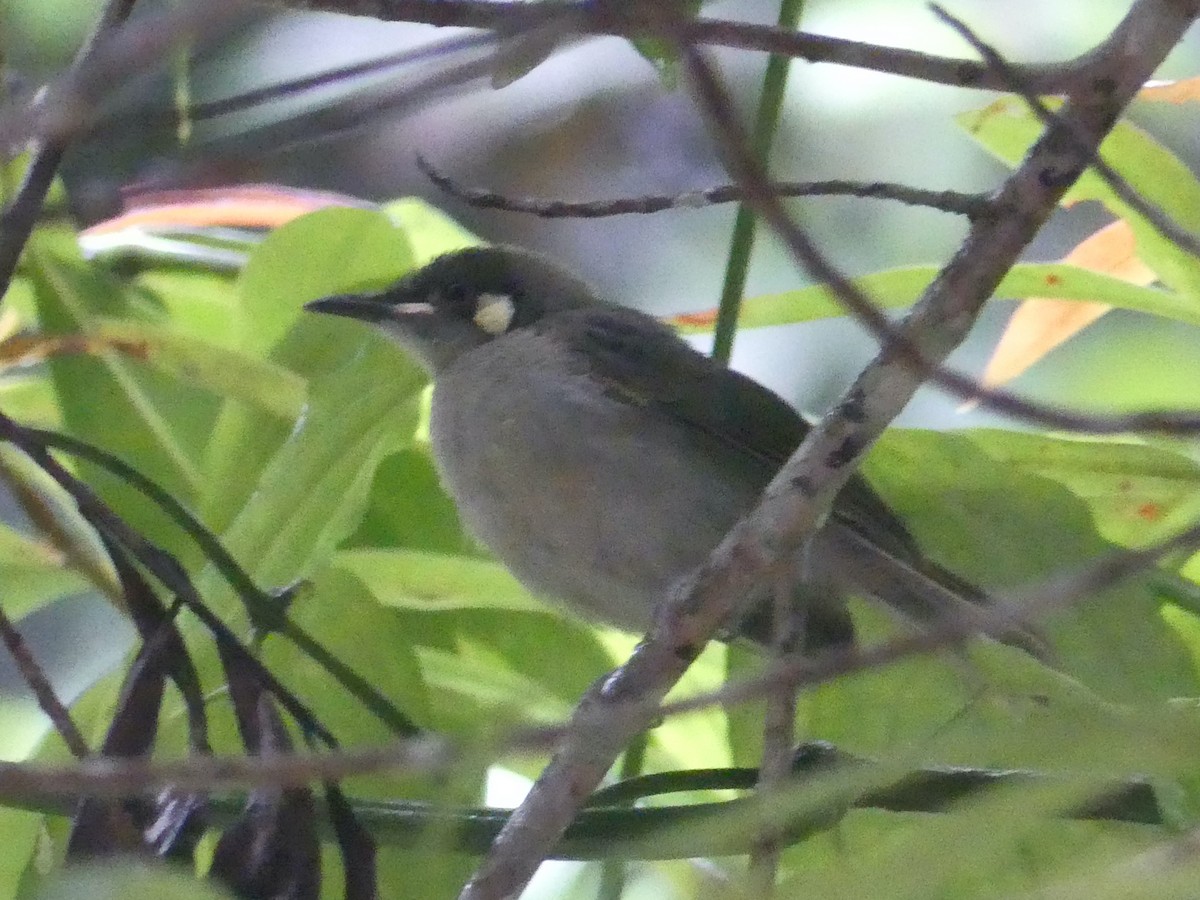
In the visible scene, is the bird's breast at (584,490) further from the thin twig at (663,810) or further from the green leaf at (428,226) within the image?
the thin twig at (663,810)

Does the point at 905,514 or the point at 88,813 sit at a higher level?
the point at 905,514

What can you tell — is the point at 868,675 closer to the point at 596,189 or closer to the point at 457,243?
the point at 457,243

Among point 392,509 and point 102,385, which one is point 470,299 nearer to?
point 392,509

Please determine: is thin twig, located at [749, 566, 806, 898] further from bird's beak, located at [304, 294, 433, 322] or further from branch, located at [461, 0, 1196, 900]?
bird's beak, located at [304, 294, 433, 322]

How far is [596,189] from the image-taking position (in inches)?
189

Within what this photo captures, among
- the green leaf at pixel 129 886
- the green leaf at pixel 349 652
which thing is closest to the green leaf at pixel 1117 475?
the green leaf at pixel 349 652

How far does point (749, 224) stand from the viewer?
1.35 m

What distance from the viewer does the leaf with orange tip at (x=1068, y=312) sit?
1638 mm

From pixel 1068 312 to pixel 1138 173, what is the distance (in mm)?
265

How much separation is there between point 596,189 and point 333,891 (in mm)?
Answer: 3630

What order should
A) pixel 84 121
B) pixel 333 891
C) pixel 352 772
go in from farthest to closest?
pixel 333 891, pixel 84 121, pixel 352 772

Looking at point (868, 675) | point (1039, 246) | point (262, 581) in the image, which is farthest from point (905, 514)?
point (1039, 246)

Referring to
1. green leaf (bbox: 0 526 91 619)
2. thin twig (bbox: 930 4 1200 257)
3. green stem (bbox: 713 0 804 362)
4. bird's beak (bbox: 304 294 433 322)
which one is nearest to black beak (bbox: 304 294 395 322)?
bird's beak (bbox: 304 294 433 322)

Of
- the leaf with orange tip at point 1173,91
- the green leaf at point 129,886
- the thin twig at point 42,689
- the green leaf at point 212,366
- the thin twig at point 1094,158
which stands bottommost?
the green leaf at point 129,886
